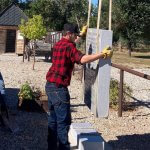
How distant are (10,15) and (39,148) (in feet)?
83.6

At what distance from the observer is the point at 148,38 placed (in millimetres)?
40469

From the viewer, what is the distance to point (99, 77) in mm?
5797

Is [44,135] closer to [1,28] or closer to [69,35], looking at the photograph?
[69,35]

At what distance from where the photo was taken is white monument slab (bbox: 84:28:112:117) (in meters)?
5.65

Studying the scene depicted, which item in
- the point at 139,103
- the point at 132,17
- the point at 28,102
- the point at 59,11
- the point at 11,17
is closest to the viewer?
the point at 28,102

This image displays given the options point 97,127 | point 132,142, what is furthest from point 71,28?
point 97,127

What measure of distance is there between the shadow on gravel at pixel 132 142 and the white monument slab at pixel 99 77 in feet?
3.80

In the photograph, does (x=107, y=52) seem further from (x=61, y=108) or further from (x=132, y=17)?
(x=132, y=17)

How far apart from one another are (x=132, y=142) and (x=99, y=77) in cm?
197

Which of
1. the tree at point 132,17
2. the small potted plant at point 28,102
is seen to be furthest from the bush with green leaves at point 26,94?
the tree at point 132,17

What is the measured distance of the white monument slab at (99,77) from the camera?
5648 millimetres

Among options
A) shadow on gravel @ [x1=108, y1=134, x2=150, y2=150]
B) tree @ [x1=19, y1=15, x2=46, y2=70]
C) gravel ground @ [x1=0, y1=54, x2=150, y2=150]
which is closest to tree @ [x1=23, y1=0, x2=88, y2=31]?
tree @ [x1=19, y1=15, x2=46, y2=70]

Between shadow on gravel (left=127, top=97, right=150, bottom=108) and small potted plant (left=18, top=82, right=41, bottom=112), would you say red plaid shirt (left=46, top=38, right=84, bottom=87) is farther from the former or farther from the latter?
shadow on gravel (left=127, top=97, right=150, bottom=108)

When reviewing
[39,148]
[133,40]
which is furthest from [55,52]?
[133,40]
